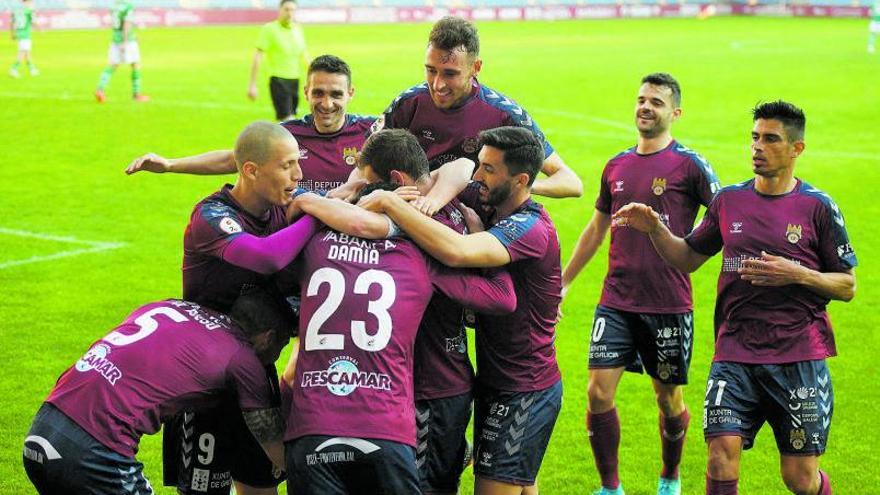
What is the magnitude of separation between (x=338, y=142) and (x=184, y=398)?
10.3 feet

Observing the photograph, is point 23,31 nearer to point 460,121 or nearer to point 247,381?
point 460,121

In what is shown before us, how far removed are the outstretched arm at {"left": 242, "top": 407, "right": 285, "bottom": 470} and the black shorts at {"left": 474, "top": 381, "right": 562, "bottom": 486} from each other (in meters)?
1.16

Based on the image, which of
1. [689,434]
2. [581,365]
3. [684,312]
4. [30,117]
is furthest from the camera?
[30,117]

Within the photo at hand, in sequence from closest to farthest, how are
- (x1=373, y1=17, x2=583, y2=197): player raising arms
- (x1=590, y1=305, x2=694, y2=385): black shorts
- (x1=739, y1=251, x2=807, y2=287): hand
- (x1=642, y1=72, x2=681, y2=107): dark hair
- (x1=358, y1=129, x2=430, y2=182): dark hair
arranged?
(x1=358, y1=129, x2=430, y2=182): dark hair < (x1=739, y1=251, x2=807, y2=287): hand < (x1=373, y1=17, x2=583, y2=197): player raising arms < (x1=590, y1=305, x2=694, y2=385): black shorts < (x1=642, y1=72, x2=681, y2=107): dark hair

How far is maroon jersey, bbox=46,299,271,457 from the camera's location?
5586mm

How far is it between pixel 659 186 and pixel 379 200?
3154mm

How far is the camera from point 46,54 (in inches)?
1516

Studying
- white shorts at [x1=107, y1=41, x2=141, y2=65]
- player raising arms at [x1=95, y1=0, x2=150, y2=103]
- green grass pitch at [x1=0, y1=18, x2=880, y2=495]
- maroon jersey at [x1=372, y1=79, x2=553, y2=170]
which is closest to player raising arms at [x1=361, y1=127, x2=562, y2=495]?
maroon jersey at [x1=372, y1=79, x2=553, y2=170]

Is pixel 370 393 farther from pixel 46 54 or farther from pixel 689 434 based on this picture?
pixel 46 54

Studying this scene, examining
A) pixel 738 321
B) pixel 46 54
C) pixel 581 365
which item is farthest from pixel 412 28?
pixel 738 321

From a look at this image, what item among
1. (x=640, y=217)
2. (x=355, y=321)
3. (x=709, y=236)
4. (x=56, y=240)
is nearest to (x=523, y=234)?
(x=355, y=321)

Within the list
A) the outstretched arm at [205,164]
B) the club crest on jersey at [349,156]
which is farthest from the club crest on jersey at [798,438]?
the outstretched arm at [205,164]

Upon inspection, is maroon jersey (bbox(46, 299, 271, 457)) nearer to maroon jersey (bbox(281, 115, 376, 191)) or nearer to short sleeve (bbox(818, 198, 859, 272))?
maroon jersey (bbox(281, 115, 376, 191))

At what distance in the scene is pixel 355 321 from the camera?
5.59 m
